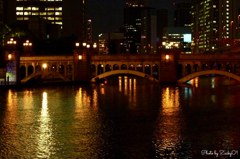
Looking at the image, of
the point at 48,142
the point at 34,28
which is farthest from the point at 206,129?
the point at 34,28

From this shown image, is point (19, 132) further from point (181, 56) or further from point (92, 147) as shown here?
point (181, 56)

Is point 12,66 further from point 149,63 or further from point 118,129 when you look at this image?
point 118,129

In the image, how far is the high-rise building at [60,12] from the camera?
538ft

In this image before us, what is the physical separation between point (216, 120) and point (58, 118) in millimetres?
13002

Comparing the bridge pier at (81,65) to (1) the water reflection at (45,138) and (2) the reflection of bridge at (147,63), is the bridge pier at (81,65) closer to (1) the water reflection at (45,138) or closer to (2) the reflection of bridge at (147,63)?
(2) the reflection of bridge at (147,63)

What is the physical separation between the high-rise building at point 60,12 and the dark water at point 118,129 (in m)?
121

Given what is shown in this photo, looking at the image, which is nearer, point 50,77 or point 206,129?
point 206,129

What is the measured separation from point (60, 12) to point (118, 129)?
A: 5843 inches

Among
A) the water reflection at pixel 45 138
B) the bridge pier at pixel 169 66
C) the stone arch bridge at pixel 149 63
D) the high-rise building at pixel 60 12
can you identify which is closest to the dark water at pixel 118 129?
the water reflection at pixel 45 138

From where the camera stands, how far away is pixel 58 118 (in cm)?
3344

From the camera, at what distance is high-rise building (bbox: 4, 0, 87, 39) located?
164 m

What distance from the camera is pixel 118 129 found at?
28.6 meters

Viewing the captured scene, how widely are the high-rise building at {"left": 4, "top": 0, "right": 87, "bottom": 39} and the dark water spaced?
399 feet

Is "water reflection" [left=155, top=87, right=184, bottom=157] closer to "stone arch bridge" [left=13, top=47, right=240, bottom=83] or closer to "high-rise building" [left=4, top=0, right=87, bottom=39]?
"stone arch bridge" [left=13, top=47, right=240, bottom=83]
